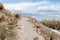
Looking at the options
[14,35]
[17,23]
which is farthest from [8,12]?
[14,35]

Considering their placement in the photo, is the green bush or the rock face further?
the green bush

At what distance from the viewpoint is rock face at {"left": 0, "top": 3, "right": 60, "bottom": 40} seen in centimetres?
1085

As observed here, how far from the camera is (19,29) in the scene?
1131 cm

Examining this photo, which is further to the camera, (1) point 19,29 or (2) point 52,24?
(2) point 52,24

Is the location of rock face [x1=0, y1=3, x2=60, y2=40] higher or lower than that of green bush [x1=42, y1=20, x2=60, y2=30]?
higher

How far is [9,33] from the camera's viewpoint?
10.9 metres

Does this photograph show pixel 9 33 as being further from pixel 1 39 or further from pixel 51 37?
pixel 51 37

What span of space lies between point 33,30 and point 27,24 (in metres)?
0.47

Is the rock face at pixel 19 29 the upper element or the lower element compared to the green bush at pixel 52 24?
upper

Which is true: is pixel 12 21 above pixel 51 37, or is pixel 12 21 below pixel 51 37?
above

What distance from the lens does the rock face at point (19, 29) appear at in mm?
10852

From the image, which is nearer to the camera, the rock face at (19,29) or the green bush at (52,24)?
the rock face at (19,29)

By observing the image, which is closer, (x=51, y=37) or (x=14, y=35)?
(x=14, y=35)

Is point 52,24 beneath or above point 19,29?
beneath
